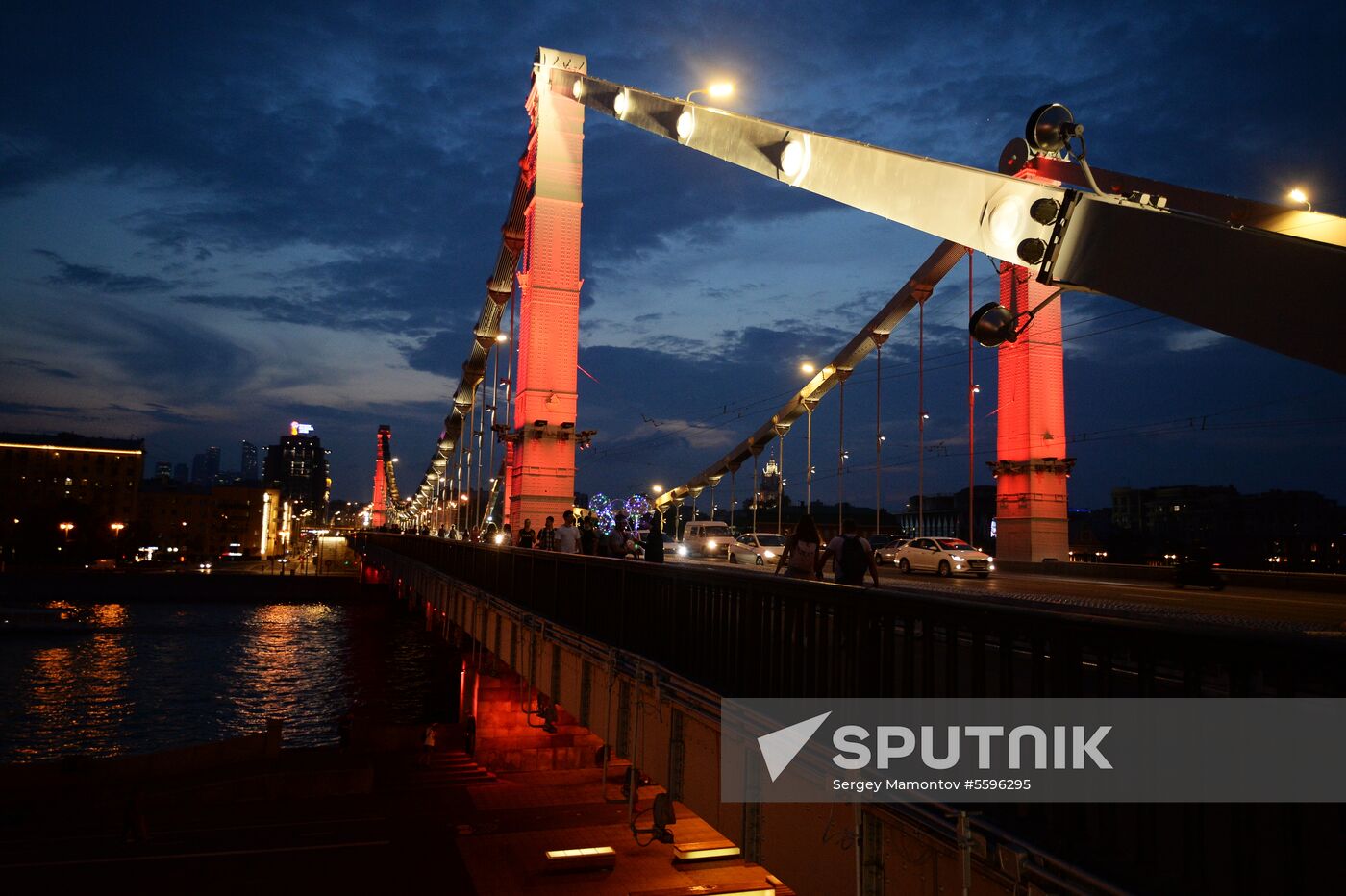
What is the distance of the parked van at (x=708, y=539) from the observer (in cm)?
4562

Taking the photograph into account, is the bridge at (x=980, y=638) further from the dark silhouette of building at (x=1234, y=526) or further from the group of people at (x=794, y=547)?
the dark silhouette of building at (x=1234, y=526)

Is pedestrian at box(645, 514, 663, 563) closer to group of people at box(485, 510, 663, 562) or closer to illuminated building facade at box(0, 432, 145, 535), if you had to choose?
group of people at box(485, 510, 663, 562)

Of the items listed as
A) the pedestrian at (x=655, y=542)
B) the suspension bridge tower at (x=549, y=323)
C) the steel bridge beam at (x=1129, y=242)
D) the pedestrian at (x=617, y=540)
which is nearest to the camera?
the steel bridge beam at (x=1129, y=242)

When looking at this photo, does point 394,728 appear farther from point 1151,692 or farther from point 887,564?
point 1151,692

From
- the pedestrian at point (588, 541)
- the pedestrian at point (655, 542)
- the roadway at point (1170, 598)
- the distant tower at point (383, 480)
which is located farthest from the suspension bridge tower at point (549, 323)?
the distant tower at point (383, 480)

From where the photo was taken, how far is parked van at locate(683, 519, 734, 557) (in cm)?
4562

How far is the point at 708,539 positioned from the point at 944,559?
16922 millimetres

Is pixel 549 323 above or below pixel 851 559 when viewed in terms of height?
above

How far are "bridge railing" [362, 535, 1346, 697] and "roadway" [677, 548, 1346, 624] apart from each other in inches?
103

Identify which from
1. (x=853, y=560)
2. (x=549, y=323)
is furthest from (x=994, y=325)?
(x=549, y=323)

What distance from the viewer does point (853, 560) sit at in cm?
1030

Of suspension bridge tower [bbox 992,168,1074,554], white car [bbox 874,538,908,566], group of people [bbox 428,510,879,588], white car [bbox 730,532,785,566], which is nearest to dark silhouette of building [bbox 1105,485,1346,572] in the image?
suspension bridge tower [bbox 992,168,1074,554]

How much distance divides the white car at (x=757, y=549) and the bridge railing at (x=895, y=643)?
2588cm

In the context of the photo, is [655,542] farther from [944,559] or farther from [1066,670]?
[944,559]
